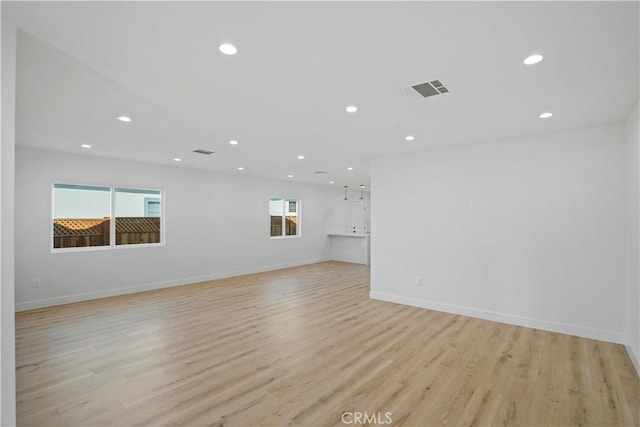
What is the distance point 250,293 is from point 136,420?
375 centimetres

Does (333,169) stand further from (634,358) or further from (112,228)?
(634,358)

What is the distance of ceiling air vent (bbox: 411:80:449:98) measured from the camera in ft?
8.41

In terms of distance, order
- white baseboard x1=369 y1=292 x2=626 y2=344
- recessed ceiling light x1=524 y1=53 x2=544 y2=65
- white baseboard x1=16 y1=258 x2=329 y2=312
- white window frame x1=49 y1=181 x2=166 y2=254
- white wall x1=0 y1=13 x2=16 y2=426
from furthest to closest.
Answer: white window frame x1=49 y1=181 x2=166 y2=254 → white baseboard x1=16 y1=258 x2=329 y2=312 → white baseboard x1=369 y1=292 x2=626 y2=344 → recessed ceiling light x1=524 y1=53 x2=544 y2=65 → white wall x1=0 y1=13 x2=16 y2=426

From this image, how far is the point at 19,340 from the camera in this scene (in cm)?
363

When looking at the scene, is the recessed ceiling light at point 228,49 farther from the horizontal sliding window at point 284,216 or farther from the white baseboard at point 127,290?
the horizontal sliding window at point 284,216

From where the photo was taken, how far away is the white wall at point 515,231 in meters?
3.65

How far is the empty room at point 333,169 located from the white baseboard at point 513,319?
0.02 meters

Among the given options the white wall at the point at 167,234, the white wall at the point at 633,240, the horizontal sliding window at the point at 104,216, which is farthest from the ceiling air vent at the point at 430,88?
the horizontal sliding window at the point at 104,216

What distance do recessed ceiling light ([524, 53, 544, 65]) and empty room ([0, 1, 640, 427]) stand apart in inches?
1.2

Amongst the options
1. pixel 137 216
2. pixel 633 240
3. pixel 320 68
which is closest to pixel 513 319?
pixel 633 240

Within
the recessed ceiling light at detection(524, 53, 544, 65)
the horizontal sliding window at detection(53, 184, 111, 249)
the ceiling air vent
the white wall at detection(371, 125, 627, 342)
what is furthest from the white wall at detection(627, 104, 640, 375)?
the horizontal sliding window at detection(53, 184, 111, 249)

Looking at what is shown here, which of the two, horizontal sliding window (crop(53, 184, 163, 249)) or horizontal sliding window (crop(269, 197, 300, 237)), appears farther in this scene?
horizontal sliding window (crop(269, 197, 300, 237))

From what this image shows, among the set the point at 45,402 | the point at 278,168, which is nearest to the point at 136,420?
the point at 45,402

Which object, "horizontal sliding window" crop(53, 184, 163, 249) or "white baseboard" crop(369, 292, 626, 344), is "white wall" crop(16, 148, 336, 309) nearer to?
"horizontal sliding window" crop(53, 184, 163, 249)
